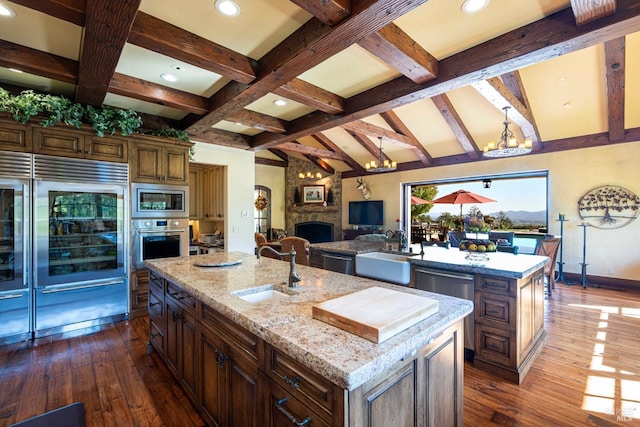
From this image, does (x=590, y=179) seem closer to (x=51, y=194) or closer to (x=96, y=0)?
(x=96, y=0)

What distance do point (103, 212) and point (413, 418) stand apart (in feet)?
12.7

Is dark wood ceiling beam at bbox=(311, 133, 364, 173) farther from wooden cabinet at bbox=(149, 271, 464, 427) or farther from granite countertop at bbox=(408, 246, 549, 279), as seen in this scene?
wooden cabinet at bbox=(149, 271, 464, 427)

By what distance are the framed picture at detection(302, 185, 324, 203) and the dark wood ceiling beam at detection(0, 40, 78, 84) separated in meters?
6.77

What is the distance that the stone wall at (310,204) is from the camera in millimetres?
9258

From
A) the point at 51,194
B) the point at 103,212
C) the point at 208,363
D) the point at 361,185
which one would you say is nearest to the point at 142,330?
the point at 103,212

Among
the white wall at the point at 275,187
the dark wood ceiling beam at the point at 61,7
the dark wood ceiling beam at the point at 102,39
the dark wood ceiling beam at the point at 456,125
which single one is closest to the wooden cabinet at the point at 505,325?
the dark wood ceiling beam at the point at 102,39

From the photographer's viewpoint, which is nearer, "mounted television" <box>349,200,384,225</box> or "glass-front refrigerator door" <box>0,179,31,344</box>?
"glass-front refrigerator door" <box>0,179,31,344</box>

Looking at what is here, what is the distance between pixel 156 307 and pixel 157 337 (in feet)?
0.93

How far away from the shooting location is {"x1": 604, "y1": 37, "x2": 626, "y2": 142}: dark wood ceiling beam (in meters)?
3.62

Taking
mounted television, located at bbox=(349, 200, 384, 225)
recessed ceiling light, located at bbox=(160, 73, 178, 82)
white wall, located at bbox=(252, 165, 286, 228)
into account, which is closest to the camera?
recessed ceiling light, located at bbox=(160, 73, 178, 82)

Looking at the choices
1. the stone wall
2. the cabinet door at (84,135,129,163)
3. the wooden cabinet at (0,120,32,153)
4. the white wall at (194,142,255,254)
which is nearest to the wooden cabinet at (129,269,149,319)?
the cabinet door at (84,135,129,163)

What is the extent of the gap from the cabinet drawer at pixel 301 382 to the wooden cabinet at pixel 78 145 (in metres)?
3.46

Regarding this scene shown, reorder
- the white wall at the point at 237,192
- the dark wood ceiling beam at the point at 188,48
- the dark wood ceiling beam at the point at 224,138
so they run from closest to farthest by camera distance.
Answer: the dark wood ceiling beam at the point at 188,48 → the dark wood ceiling beam at the point at 224,138 → the white wall at the point at 237,192

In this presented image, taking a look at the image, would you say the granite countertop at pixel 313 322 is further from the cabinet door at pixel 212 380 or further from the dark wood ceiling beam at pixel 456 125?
the dark wood ceiling beam at pixel 456 125
